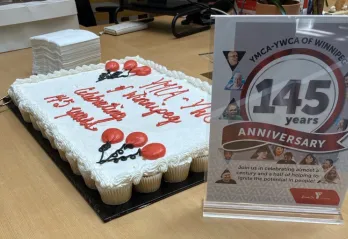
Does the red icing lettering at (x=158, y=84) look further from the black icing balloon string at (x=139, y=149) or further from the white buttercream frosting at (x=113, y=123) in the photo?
the black icing balloon string at (x=139, y=149)

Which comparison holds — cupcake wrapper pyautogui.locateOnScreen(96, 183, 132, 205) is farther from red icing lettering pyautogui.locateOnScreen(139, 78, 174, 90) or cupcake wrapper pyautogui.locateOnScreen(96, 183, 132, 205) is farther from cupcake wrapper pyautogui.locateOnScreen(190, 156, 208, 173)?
red icing lettering pyautogui.locateOnScreen(139, 78, 174, 90)

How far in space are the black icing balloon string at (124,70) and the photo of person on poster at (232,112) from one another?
24.7 inches

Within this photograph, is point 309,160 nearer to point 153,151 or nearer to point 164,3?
point 153,151

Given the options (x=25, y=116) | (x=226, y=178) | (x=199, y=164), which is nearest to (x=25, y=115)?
(x=25, y=116)

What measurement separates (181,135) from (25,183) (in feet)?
1.11

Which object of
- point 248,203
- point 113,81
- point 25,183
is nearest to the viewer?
point 248,203

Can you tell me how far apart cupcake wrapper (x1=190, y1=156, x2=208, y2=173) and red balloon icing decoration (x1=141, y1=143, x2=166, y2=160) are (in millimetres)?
68

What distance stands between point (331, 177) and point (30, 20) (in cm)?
131

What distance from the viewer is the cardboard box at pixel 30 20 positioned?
4.68 ft

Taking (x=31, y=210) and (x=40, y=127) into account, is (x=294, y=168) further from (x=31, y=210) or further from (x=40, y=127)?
(x=40, y=127)

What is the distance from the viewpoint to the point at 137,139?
0.75 m

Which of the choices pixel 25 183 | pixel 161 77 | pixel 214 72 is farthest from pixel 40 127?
pixel 214 72

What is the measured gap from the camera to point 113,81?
3.64 feet

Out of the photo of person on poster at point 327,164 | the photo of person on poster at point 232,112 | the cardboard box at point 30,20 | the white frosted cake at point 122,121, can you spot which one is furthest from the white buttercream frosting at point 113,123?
the cardboard box at point 30,20
